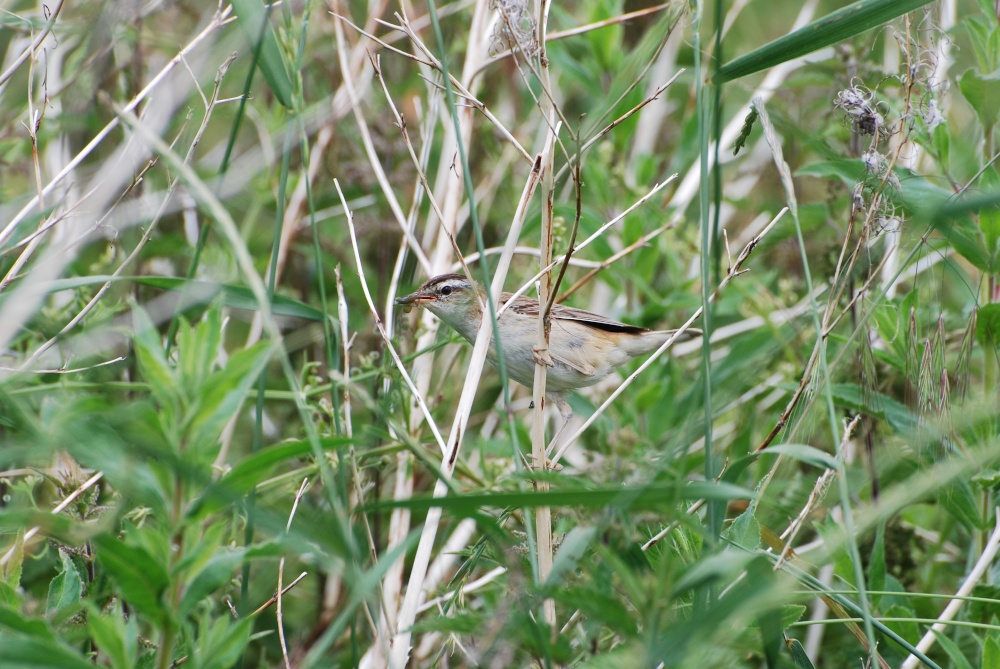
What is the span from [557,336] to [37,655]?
296 cm

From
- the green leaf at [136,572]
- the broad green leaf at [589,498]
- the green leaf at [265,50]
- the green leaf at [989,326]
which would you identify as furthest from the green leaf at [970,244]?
the green leaf at [136,572]

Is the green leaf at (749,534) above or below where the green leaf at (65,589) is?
below

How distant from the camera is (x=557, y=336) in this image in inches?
162

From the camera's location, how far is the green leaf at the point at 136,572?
1.40 metres

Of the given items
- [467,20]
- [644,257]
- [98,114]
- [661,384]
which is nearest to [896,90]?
[644,257]

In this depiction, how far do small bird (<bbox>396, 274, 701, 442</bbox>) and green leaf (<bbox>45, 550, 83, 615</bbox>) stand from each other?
1663 millimetres

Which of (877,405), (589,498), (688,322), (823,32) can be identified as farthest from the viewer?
(877,405)

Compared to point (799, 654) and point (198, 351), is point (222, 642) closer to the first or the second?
point (198, 351)

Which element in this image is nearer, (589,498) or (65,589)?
(589,498)

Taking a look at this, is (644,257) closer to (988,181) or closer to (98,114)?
(988,181)

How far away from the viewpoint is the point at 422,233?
512 cm

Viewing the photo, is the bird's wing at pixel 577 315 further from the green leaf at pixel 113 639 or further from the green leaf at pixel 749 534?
the green leaf at pixel 113 639

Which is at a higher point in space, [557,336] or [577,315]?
[577,315]

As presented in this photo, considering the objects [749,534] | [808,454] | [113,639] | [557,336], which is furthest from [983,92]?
[113,639]
